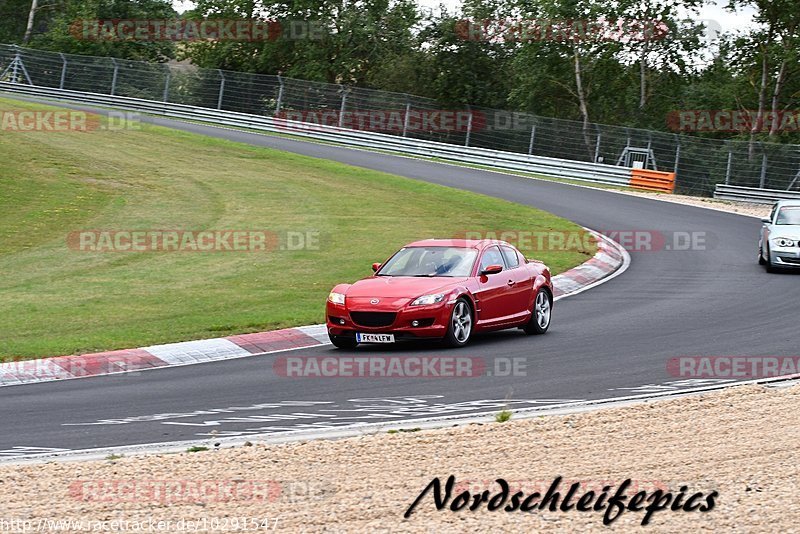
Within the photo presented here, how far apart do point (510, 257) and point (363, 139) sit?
3076cm

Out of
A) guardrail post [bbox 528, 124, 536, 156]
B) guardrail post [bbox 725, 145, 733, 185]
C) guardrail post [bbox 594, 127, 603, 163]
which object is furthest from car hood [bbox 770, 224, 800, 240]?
guardrail post [bbox 528, 124, 536, 156]

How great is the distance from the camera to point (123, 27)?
60.2 meters

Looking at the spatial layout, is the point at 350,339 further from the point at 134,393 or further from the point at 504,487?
the point at 504,487

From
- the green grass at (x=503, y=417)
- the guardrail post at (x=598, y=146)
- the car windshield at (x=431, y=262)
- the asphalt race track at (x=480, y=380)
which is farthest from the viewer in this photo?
the guardrail post at (x=598, y=146)

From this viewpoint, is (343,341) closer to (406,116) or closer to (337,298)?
(337,298)

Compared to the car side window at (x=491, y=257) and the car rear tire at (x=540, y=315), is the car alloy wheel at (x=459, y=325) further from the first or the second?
the car rear tire at (x=540, y=315)

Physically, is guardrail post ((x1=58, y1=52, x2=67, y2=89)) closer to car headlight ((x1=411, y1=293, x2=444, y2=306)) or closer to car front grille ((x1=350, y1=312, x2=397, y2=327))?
car front grille ((x1=350, y1=312, x2=397, y2=327))

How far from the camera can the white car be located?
22562 millimetres

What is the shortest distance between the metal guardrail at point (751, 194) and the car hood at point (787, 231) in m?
17.6

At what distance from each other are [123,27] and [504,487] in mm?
56930

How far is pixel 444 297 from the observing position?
560 inches

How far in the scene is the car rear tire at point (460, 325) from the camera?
14.3 m

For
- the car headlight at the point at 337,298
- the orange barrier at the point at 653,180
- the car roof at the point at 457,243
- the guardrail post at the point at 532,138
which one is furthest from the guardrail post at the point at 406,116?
the car headlight at the point at 337,298

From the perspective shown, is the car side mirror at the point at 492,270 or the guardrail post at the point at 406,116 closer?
the car side mirror at the point at 492,270
